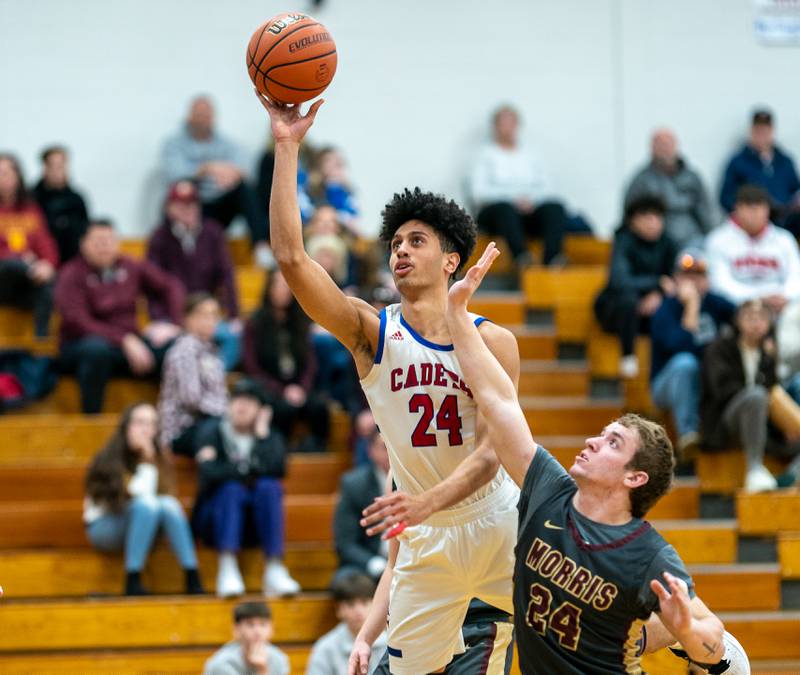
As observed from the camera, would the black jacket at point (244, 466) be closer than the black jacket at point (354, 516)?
No

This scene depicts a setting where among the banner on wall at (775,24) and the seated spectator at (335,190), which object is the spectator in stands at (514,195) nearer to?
the seated spectator at (335,190)

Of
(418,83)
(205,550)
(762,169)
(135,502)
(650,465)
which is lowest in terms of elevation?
(205,550)

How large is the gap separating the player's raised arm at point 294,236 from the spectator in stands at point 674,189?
23.6 feet

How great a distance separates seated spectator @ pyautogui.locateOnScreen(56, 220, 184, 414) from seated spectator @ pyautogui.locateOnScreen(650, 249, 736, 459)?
3.33m

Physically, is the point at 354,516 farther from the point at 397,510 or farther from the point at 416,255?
the point at 397,510

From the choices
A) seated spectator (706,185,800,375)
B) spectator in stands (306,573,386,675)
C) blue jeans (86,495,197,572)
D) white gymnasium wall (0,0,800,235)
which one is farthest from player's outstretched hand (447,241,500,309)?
white gymnasium wall (0,0,800,235)

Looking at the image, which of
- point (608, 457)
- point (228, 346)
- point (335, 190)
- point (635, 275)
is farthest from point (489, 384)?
point (335, 190)

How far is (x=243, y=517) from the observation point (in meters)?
8.35

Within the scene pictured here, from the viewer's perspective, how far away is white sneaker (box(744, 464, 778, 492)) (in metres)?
8.73

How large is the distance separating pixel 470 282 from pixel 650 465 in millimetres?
772

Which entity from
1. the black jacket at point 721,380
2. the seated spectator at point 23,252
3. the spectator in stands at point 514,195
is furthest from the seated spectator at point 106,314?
the black jacket at point 721,380

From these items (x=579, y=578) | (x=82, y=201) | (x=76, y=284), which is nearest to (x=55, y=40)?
(x=82, y=201)

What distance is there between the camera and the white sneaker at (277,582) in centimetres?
814

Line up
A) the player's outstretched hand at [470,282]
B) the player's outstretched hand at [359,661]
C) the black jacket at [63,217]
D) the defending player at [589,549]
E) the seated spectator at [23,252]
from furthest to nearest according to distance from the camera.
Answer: the black jacket at [63,217] < the seated spectator at [23,252] < the player's outstretched hand at [359,661] < the player's outstretched hand at [470,282] < the defending player at [589,549]
